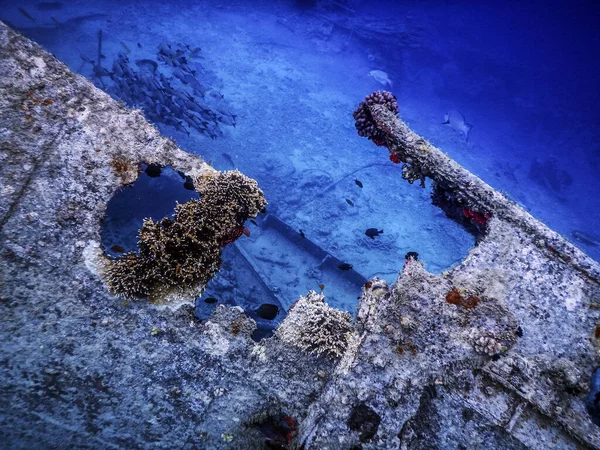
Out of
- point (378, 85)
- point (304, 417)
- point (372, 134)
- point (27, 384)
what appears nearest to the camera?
point (27, 384)

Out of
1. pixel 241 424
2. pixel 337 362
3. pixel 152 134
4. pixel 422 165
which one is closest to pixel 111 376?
pixel 241 424

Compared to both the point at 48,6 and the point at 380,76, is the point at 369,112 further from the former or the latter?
the point at 48,6

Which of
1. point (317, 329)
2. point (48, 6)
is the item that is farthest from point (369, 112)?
point (48, 6)

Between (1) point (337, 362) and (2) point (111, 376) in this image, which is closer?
(2) point (111, 376)

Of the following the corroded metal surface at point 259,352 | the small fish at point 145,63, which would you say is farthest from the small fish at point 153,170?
the small fish at point 145,63

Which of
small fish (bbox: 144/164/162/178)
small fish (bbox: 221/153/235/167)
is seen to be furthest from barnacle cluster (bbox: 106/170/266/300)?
small fish (bbox: 221/153/235/167)

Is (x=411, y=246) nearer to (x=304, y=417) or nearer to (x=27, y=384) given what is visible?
(x=304, y=417)
